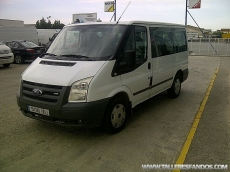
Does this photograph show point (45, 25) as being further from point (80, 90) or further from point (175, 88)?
point (80, 90)

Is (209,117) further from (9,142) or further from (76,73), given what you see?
(9,142)

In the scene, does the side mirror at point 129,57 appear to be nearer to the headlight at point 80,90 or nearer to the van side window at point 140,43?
the van side window at point 140,43

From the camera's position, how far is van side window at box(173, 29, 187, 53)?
20.1 ft

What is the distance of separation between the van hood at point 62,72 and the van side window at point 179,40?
314 cm

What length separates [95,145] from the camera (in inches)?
147

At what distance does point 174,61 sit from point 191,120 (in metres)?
1.88

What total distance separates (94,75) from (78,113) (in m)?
0.65

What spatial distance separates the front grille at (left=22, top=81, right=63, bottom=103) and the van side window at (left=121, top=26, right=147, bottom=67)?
1339 mm

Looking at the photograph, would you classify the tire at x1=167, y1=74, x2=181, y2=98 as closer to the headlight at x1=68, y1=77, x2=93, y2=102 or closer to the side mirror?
the side mirror

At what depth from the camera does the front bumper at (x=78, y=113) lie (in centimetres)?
347

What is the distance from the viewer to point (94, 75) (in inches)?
140

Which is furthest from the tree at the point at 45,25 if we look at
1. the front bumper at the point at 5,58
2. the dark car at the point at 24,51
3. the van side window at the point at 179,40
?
the van side window at the point at 179,40

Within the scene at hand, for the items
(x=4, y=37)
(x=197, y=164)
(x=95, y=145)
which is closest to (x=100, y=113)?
(x=95, y=145)

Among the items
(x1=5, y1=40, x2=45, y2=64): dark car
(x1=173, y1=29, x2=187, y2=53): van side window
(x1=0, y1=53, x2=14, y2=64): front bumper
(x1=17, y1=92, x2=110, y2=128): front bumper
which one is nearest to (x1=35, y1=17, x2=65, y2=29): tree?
(x1=5, y1=40, x2=45, y2=64): dark car
